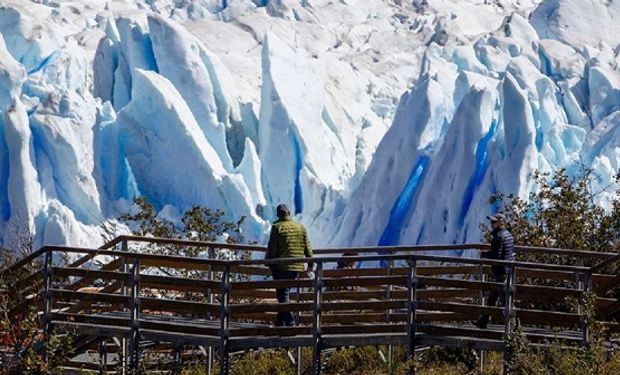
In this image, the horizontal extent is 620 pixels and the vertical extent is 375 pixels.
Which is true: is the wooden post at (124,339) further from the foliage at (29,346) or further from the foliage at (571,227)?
the foliage at (571,227)

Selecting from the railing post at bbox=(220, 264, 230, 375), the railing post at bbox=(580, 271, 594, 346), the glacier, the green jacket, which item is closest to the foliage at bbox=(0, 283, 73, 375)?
the railing post at bbox=(220, 264, 230, 375)

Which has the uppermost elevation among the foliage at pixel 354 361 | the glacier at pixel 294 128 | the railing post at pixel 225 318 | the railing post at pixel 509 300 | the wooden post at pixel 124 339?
the railing post at pixel 509 300

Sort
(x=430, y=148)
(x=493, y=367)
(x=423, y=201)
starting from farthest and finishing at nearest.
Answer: (x=430, y=148), (x=423, y=201), (x=493, y=367)

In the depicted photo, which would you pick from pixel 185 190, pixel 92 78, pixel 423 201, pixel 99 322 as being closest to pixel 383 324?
pixel 99 322

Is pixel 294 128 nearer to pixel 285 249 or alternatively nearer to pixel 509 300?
pixel 285 249

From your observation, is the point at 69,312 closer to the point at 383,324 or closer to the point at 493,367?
the point at 383,324

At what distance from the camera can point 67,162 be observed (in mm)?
30766

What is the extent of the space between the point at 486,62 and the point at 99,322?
27.6m

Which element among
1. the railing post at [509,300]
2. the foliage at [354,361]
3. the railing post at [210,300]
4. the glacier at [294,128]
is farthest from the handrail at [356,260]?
the glacier at [294,128]

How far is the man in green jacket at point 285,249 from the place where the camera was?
1212cm

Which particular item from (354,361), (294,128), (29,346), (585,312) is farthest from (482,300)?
(294,128)

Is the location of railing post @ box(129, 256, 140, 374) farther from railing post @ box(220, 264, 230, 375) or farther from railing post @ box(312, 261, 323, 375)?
railing post @ box(312, 261, 323, 375)

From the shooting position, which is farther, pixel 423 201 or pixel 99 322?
pixel 423 201

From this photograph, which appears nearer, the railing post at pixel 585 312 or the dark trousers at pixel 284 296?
the railing post at pixel 585 312
